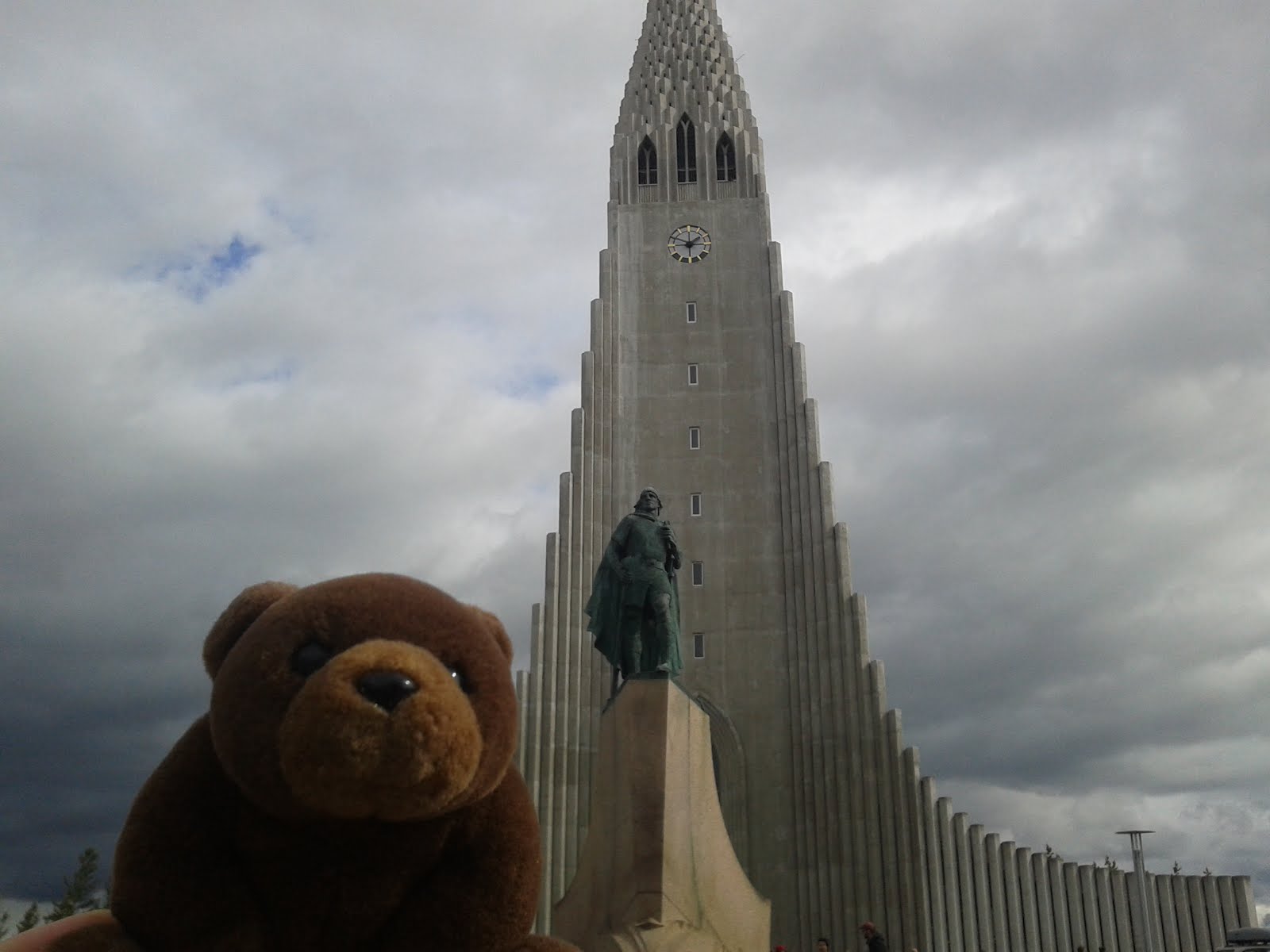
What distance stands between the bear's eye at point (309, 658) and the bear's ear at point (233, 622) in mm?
391

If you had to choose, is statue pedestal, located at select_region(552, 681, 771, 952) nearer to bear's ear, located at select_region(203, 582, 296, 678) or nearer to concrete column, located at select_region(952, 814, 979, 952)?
bear's ear, located at select_region(203, 582, 296, 678)

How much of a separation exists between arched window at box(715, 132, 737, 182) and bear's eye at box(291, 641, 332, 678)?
27.7 m

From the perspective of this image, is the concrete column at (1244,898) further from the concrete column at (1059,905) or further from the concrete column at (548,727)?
the concrete column at (548,727)

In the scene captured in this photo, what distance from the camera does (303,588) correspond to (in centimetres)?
373

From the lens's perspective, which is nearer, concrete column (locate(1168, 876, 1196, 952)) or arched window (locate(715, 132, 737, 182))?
concrete column (locate(1168, 876, 1196, 952))

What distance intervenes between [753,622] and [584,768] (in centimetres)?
489

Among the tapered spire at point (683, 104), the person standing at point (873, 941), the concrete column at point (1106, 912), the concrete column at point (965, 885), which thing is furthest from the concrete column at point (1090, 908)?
the tapered spire at point (683, 104)

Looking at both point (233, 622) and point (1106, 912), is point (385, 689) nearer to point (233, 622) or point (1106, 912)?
point (233, 622)

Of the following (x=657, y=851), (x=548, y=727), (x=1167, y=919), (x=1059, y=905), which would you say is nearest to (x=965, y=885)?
(x=1059, y=905)

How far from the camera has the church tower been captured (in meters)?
22.2

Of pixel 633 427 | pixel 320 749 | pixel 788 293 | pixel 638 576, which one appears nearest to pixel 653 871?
pixel 638 576

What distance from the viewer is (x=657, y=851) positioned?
29.4 feet

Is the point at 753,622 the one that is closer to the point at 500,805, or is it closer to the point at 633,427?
the point at 633,427

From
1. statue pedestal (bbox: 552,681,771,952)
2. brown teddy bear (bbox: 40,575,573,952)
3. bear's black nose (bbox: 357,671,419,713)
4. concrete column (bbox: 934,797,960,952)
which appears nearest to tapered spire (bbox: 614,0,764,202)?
concrete column (bbox: 934,797,960,952)
